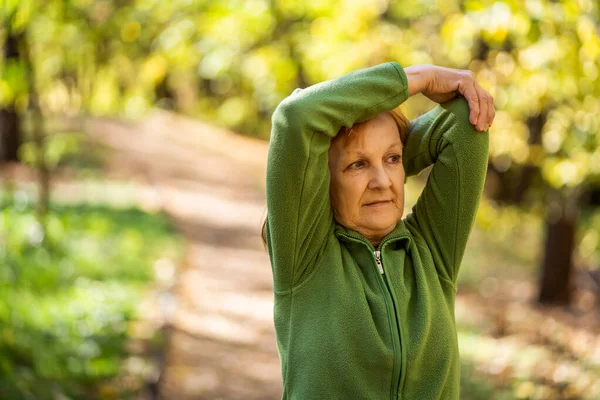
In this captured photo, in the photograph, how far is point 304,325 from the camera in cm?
200

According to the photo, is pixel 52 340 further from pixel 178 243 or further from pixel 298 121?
pixel 178 243

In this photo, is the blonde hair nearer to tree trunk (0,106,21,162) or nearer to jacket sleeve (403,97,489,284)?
jacket sleeve (403,97,489,284)

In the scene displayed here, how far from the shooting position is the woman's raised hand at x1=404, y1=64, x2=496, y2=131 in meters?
2.09

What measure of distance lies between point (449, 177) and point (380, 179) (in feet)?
0.75

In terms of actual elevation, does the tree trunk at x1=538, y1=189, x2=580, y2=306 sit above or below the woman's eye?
below

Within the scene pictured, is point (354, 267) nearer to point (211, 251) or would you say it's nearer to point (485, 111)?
point (485, 111)

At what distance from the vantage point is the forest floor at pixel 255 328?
6.04 meters

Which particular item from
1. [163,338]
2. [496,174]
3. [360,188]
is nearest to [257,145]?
[496,174]

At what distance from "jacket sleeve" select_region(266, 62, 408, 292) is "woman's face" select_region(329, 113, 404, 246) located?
0.05 m

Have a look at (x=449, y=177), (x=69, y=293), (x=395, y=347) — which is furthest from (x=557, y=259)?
(x=395, y=347)

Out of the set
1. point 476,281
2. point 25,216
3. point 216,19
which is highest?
point 216,19

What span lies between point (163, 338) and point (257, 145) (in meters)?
17.8

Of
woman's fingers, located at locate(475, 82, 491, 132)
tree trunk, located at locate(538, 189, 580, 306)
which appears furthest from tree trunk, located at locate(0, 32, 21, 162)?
woman's fingers, located at locate(475, 82, 491, 132)

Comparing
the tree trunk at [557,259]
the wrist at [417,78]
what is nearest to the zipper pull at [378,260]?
the wrist at [417,78]
